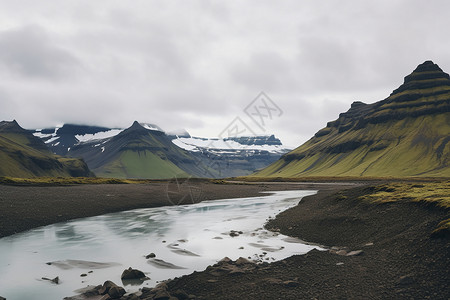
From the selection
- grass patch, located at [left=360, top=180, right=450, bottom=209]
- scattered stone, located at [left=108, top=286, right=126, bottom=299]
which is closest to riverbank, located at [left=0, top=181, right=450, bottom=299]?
grass patch, located at [left=360, top=180, right=450, bottom=209]

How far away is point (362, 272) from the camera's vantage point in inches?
740

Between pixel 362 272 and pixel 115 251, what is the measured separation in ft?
73.4

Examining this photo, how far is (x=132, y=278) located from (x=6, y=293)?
7.62 metres

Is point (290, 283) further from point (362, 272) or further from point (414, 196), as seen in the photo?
point (414, 196)

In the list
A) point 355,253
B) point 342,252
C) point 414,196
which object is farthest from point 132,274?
point 414,196

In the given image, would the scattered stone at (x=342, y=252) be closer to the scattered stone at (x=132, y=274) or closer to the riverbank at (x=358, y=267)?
the riverbank at (x=358, y=267)

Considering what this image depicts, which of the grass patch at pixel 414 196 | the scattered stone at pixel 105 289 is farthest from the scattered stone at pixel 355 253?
the scattered stone at pixel 105 289

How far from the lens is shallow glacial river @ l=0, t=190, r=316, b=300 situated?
2103 cm

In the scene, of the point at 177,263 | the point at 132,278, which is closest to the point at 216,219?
the point at 177,263

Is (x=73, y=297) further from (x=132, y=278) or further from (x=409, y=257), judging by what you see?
(x=409, y=257)

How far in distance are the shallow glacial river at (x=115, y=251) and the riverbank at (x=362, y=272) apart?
3523 millimetres

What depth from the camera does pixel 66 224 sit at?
44.5 metres

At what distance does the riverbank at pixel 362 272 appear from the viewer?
16.1m

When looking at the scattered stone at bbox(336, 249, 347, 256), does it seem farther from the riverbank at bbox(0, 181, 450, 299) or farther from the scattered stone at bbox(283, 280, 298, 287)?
the scattered stone at bbox(283, 280, 298, 287)
